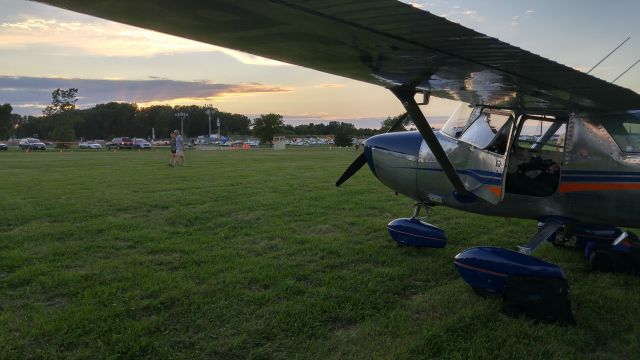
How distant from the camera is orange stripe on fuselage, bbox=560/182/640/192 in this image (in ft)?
14.7

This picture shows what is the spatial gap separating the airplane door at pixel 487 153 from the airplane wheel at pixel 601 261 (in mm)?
1850

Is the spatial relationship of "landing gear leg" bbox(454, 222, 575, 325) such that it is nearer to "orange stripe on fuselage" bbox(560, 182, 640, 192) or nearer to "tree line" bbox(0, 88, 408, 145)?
"orange stripe on fuselage" bbox(560, 182, 640, 192)

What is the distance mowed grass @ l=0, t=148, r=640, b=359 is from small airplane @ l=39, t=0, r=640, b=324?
1.31 ft

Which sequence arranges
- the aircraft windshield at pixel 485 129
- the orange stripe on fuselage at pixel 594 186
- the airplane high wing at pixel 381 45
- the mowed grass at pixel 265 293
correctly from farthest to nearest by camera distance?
the aircraft windshield at pixel 485 129, the orange stripe on fuselage at pixel 594 186, the mowed grass at pixel 265 293, the airplane high wing at pixel 381 45

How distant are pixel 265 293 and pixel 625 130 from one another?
409 centimetres

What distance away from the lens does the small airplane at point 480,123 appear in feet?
8.59

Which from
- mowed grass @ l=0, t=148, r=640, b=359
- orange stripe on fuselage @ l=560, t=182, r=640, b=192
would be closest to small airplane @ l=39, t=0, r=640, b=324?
orange stripe on fuselage @ l=560, t=182, r=640, b=192

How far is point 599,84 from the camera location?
4086 millimetres

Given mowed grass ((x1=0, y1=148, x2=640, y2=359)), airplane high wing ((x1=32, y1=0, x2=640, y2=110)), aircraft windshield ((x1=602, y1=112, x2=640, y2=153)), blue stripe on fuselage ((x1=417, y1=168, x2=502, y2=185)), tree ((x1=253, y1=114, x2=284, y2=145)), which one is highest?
tree ((x1=253, y1=114, x2=284, y2=145))

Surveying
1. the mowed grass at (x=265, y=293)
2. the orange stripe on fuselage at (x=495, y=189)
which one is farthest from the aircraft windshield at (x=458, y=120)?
the mowed grass at (x=265, y=293)

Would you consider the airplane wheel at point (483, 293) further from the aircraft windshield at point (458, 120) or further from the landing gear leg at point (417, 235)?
the aircraft windshield at point (458, 120)

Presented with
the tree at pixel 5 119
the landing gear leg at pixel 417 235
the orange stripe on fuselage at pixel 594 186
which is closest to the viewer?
the orange stripe on fuselage at pixel 594 186

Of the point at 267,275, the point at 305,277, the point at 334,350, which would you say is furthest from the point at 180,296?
the point at 334,350

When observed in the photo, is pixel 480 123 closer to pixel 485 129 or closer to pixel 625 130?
pixel 485 129
